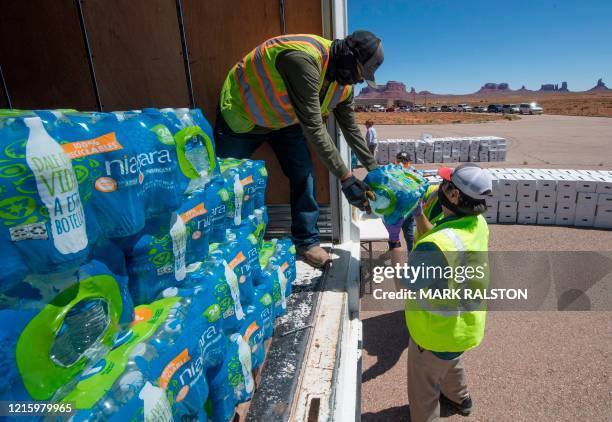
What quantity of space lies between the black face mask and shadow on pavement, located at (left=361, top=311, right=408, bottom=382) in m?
2.61

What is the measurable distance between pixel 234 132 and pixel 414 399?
92.6 inches

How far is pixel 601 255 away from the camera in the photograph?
5.70 metres

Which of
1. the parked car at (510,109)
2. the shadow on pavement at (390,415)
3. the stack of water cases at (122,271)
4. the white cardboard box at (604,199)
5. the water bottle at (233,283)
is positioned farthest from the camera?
the parked car at (510,109)

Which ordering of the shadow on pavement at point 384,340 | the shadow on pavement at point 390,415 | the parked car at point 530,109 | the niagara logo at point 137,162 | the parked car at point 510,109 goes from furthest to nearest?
the parked car at point 510,109 → the parked car at point 530,109 → the shadow on pavement at point 384,340 → the shadow on pavement at point 390,415 → the niagara logo at point 137,162

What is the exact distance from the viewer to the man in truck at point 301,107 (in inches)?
94.2

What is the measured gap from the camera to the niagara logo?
1.17 m

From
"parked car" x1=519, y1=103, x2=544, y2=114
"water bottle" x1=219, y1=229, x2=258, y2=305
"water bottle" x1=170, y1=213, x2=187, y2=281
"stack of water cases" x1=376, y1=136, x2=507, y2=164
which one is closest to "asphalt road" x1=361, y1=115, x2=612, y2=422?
"water bottle" x1=219, y1=229, x2=258, y2=305

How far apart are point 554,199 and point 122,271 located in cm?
790

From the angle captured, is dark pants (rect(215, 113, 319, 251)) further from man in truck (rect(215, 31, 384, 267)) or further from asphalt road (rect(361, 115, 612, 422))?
asphalt road (rect(361, 115, 612, 422))

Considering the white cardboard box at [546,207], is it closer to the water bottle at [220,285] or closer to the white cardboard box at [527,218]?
the white cardboard box at [527,218]

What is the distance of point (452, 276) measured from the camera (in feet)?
7.53

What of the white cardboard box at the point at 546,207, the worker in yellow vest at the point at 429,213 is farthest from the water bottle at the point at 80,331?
the white cardboard box at the point at 546,207

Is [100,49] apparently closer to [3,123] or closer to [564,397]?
[3,123]

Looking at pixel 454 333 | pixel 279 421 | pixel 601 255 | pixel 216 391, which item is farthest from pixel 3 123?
pixel 601 255
